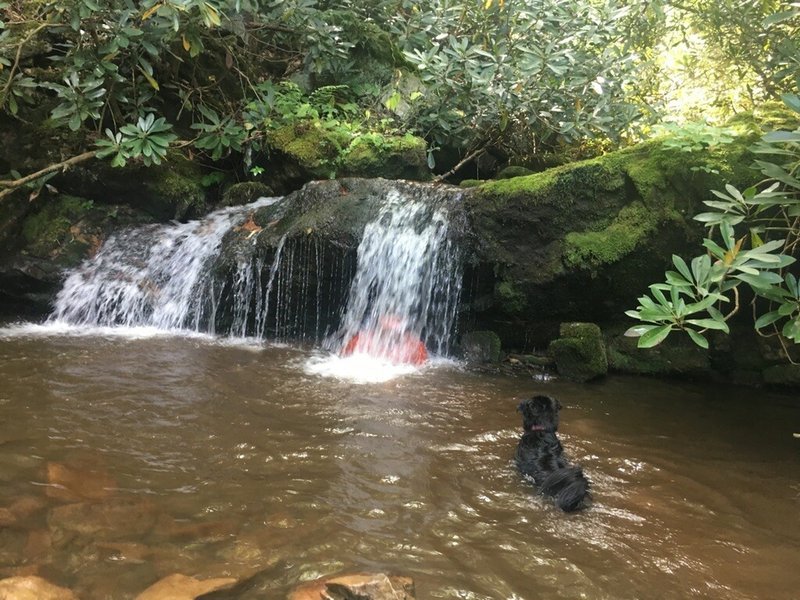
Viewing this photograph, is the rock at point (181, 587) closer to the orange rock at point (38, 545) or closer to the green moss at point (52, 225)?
the orange rock at point (38, 545)

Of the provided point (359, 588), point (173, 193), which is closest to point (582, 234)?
point (359, 588)

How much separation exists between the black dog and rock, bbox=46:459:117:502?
8.34 feet

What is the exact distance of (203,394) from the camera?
4695 mm

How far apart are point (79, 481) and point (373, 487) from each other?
1.72 m

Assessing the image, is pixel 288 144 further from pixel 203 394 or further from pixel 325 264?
pixel 203 394

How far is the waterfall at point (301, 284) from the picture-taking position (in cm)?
675

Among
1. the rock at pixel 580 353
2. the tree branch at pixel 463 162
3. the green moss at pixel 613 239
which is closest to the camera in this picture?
the rock at pixel 580 353

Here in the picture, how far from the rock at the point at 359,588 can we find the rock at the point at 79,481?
1414mm

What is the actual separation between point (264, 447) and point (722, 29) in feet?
24.5

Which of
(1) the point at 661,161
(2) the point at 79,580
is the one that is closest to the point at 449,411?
(2) the point at 79,580

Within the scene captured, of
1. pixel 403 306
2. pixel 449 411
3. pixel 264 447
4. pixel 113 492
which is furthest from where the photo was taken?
pixel 403 306

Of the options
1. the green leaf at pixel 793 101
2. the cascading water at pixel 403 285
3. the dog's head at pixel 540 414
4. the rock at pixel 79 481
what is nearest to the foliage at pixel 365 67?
the cascading water at pixel 403 285

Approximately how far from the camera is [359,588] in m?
2.19

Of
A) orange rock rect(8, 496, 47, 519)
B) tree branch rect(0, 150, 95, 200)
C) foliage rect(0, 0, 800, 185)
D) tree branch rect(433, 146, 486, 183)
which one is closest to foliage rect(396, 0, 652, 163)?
foliage rect(0, 0, 800, 185)
